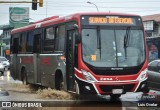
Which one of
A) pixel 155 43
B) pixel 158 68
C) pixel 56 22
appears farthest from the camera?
pixel 155 43

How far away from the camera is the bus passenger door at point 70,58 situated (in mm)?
14516

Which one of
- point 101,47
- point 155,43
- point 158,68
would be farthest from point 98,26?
point 155,43

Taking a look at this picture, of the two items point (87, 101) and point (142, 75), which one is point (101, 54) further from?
point (87, 101)

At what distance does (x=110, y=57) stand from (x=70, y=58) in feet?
5.55

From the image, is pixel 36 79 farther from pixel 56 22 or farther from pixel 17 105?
pixel 17 105

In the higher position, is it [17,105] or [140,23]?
[140,23]

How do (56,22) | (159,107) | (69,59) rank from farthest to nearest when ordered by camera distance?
1. (56,22)
2. (69,59)
3. (159,107)

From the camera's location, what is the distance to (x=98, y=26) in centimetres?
1414

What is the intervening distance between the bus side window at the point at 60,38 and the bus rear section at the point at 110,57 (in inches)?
66.5

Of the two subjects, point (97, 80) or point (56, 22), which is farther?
point (56, 22)

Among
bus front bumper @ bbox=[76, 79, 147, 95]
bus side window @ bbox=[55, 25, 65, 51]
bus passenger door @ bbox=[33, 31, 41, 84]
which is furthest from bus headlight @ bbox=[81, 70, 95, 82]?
bus passenger door @ bbox=[33, 31, 41, 84]

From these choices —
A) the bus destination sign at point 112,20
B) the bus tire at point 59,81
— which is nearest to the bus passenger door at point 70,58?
the bus destination sign at point 112,20

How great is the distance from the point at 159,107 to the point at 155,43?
17.2 meters

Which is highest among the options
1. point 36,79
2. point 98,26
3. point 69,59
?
point 98,26
